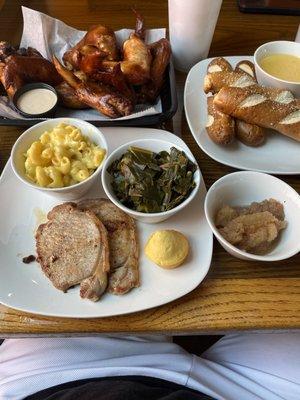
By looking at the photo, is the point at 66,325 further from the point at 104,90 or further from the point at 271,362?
the point at 104,90

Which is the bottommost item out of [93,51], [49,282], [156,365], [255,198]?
[156,365]

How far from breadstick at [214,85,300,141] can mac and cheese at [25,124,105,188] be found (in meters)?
0.36

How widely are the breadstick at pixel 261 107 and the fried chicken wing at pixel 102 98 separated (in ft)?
0.88

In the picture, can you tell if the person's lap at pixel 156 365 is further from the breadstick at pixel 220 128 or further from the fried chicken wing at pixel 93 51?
the fried chicken wing at pixel 93 51

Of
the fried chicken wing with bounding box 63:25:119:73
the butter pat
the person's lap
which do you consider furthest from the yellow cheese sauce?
the person's lap

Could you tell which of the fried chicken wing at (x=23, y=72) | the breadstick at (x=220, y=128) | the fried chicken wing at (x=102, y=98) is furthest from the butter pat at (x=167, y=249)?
the fried chicken wing at (x=23, y=72)

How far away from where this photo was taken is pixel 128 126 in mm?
1073

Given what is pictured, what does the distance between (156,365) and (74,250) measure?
32cm

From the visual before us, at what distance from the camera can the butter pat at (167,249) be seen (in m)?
0.79

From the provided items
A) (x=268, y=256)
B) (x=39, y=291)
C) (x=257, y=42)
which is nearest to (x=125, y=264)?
(x=39, y=291)

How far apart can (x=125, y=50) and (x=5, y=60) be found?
37cm

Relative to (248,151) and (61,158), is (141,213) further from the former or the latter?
(248,151)

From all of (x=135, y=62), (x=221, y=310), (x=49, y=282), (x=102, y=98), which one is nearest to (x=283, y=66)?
(x=135, y=62)

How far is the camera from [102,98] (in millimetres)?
1087
